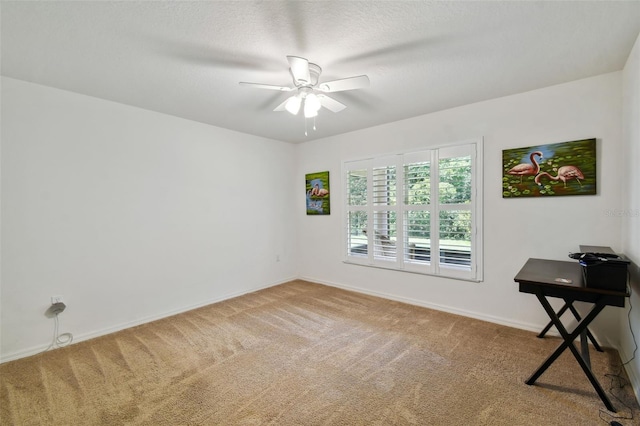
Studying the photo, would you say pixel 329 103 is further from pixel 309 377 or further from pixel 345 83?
pixel 309 377

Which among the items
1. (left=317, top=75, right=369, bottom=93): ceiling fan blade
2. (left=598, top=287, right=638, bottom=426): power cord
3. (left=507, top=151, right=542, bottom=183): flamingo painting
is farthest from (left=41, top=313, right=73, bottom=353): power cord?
(left=507, top=151, right=542, bottom=183): flamingo painting

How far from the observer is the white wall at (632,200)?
77.0 inches

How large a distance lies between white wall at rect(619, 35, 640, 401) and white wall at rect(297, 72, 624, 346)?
0.47 feet

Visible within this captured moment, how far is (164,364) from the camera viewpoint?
2.39 metres

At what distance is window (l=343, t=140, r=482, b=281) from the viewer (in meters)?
3.25

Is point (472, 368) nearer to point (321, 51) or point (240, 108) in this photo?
point (321, 51)

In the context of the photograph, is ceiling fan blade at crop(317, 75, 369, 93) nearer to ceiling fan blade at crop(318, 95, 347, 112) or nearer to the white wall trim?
ceiling fan blade at crop(318, 95, 347, 112)

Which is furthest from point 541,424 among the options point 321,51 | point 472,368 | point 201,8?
point 201,8

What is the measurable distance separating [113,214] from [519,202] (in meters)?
4.44

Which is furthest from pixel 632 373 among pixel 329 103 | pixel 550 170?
pixel 329 103

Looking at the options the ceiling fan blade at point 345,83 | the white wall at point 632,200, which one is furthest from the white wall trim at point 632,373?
the ceiling fan blade at point 345,83

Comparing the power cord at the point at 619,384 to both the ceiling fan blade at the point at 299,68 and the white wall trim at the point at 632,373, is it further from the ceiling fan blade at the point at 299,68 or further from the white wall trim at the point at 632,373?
the ceiling fan blade at the point at 299,68

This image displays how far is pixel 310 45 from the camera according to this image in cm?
199

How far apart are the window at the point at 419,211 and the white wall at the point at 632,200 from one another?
1.12m
